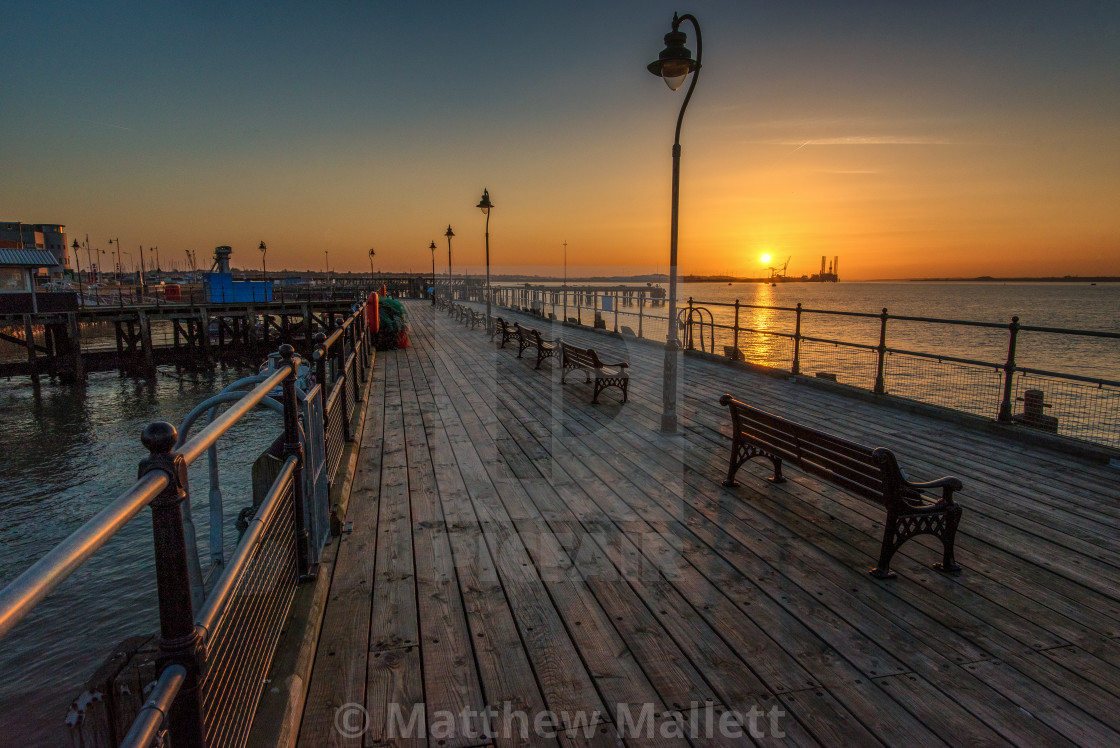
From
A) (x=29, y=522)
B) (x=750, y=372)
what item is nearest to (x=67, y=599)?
(x=29, y=522)

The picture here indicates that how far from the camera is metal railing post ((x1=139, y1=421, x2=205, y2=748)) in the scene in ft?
4.29

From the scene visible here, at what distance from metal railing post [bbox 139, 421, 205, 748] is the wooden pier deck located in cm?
111

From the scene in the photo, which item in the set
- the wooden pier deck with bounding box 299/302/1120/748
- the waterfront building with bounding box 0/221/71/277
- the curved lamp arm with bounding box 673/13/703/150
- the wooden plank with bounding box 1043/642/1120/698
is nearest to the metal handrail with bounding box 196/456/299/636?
the wooden pier deck with bounding box 299/302/1120/748

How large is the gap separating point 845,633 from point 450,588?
2.19 m

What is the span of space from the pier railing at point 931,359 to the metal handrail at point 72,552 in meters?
7.10

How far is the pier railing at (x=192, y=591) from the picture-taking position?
1047 mm

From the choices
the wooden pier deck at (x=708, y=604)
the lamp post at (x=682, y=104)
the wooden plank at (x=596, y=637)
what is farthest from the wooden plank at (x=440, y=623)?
the lamp post at (x=682, y=104)

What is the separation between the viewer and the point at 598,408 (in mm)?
8375

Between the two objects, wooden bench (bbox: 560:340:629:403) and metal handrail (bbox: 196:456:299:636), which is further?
wooden bench (bbox: 560:340:629:403)

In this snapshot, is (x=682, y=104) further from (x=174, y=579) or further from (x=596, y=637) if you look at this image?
(x=174, y=579)

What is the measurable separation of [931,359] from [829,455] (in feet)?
37.6

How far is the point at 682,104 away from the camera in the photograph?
23.0 ft

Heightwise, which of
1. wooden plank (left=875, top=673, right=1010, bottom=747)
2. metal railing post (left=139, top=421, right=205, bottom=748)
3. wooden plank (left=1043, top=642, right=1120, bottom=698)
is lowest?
wooden plank (left=875, top=673, right=1010, bottom=747)

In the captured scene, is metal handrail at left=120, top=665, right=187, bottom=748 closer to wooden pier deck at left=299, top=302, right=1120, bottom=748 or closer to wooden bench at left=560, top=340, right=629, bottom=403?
wooden pier deck at left=299, top=302, right=1120, bottom=748
